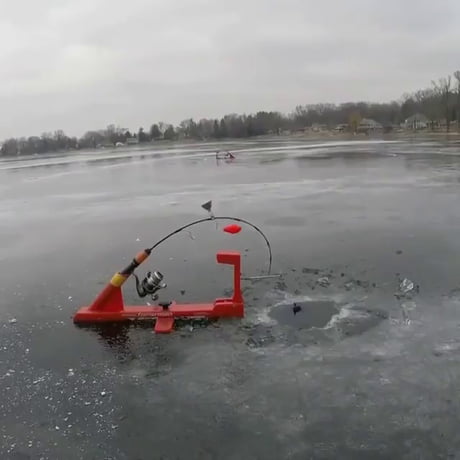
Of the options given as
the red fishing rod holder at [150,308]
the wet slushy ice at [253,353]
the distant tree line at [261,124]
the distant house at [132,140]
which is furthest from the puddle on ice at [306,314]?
the distant house at [132,140]

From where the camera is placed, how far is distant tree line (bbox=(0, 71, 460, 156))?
111188 millimetres

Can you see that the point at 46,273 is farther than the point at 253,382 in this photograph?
Yes

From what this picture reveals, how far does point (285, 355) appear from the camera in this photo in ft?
17.1

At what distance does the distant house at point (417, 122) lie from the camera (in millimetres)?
108188

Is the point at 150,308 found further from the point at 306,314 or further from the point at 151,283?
the point at 306,314

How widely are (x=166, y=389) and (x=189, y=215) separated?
30.4 ft

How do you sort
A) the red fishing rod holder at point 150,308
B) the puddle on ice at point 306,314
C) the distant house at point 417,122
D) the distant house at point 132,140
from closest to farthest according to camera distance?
the puddle on ice at point 306,314, the red fishing rod holder at point 150,308, the distant house at point 417,122, the distant house at point 132,140

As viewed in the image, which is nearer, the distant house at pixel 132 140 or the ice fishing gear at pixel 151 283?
the ice fishing gear at pixel 151 283

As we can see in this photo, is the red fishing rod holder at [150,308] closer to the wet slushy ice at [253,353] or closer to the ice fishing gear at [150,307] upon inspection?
the ice fishing gear at [150,307]

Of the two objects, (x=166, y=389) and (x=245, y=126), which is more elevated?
(x=245, y=126)

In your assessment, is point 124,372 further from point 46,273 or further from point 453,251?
point 453,251

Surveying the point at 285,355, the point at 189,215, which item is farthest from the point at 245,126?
the point at 285,355

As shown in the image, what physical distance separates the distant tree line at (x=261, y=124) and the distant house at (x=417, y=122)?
4.71 ft

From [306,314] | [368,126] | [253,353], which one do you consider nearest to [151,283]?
[253,353]
